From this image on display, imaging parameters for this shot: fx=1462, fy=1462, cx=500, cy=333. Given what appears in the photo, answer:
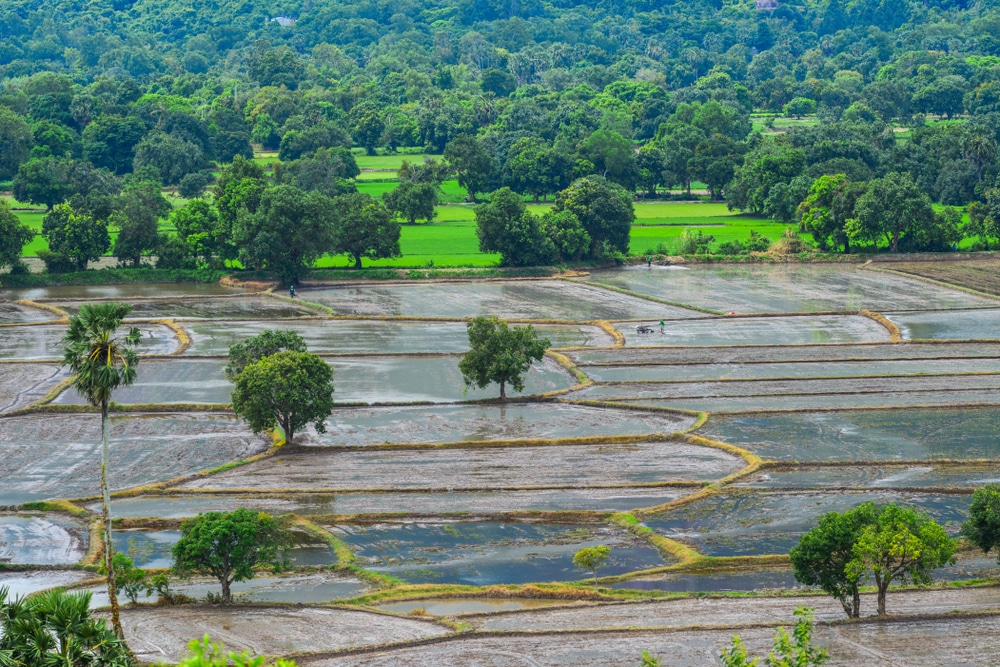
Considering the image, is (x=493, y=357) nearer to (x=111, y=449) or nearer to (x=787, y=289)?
(x=111, y=449)

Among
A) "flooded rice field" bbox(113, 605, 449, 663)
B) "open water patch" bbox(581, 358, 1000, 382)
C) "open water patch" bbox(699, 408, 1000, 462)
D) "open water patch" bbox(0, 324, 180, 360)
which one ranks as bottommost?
"flooded rice field" bbox(113, 605, 449, 663)

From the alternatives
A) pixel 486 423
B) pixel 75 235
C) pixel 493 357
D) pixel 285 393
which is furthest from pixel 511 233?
pixel 285 393

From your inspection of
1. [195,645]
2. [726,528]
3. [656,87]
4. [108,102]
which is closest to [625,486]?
[726,528]

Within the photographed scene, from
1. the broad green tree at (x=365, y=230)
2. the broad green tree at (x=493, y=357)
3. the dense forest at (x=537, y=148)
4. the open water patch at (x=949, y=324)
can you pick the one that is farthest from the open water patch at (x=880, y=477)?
the broad green tree at (x=365, y=230)

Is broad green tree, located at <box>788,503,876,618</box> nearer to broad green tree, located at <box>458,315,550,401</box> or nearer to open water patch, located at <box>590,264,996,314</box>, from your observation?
broad green tree, located at <box>458,315,550,401</box>

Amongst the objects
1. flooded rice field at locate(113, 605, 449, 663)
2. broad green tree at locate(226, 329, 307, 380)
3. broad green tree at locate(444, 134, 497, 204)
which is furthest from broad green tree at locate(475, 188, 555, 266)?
flooded rice field at locate(113, 605, 449, 663)

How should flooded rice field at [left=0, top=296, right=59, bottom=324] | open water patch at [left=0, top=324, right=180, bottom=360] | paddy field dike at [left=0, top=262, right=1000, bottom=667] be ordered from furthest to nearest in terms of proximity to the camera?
flooded rice field at [left=0, top=296, right=59, bottom=324] < open water patch at [left=0, top=324, right=180, bottom=360] < paddy field dike at [left=0, top=262, right=1000, bottom=667]

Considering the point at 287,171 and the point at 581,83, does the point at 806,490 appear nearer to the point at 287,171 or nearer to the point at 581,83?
the point at 287,171
